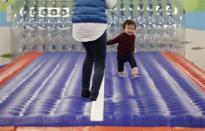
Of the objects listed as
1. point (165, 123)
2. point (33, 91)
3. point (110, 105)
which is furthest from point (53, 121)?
point (33, 91)

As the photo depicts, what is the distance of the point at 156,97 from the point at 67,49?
9.12 ft

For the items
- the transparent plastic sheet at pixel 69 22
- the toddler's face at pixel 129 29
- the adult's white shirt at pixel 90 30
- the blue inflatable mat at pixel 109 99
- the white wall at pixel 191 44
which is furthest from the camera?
the white wall at pixel 191 44

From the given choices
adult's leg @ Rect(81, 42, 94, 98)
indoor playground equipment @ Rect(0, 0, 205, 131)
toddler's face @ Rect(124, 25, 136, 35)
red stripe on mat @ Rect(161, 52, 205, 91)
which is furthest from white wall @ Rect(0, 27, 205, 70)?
adult's leg @ Rect(81, 42, 94, 98)

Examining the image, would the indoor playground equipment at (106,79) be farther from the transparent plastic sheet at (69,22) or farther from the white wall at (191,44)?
the white wall at (191,44)

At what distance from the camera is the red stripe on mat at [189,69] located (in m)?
3.69

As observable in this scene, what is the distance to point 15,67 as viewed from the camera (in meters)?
4.48

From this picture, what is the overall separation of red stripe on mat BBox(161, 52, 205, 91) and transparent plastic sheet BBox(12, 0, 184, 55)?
35 cm

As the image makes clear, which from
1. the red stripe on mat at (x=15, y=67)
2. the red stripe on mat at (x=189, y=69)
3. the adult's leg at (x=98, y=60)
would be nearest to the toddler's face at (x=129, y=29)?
→ the red stripe on mat at (x=189, y=69)

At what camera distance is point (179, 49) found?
18.3ft

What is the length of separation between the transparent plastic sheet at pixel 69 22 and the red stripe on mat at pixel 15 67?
0.25 meters

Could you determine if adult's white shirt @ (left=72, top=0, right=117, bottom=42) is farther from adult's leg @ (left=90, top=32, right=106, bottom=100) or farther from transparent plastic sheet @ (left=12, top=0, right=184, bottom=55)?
transparent plastic sheet @ (left=12, top=0, right=184, bottom=55)

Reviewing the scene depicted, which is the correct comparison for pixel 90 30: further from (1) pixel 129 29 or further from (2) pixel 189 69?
(2) pixel 189 69

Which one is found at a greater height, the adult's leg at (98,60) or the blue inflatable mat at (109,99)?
the adult's leg at (98,60)

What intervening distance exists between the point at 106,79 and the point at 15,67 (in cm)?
122
